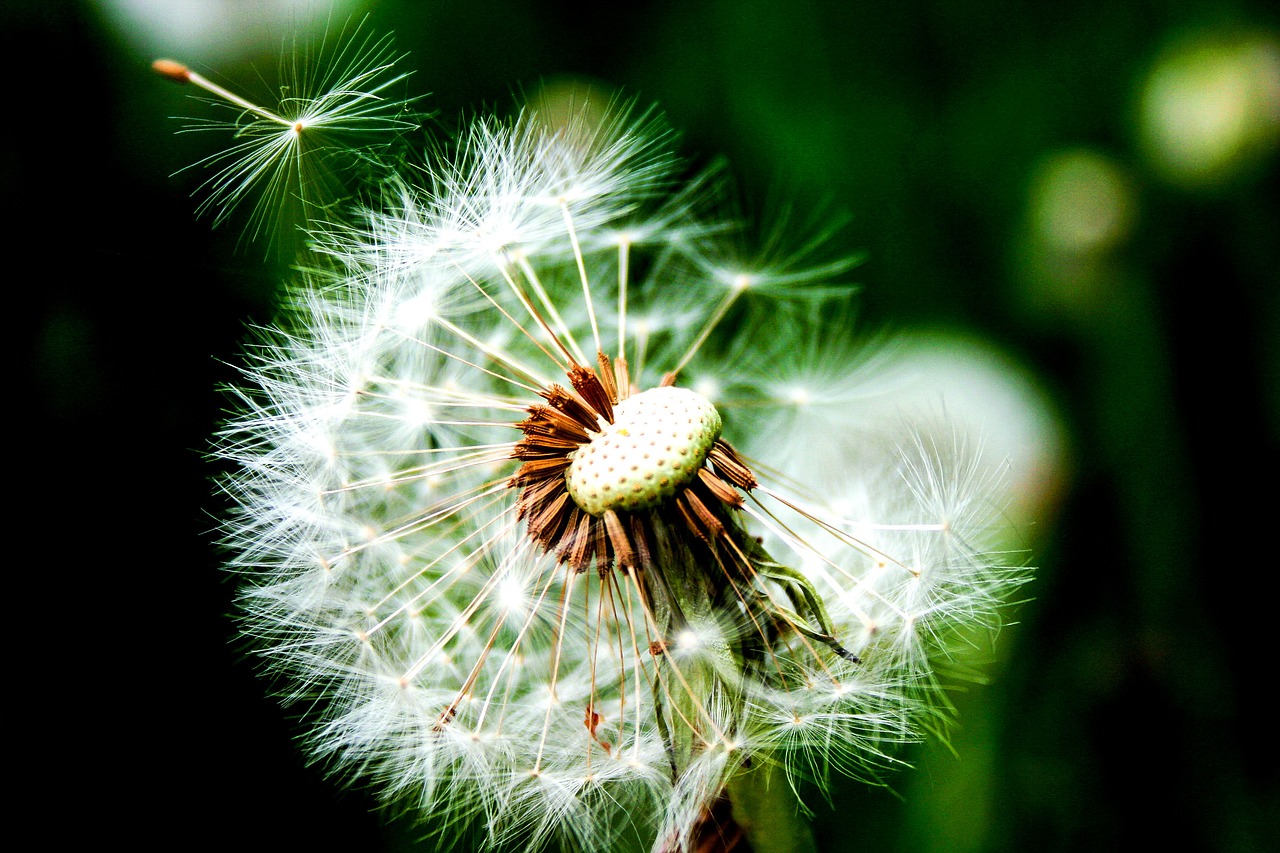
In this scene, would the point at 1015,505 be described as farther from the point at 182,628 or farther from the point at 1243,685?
the point at 182,628

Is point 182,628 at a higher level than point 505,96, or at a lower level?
lower

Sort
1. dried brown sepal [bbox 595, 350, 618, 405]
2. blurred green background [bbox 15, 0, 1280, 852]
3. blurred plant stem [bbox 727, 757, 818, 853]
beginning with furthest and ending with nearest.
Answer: blurred green background [bbox 15, 0, 1280, 852] → dried brown sepal [bbox 595, 350, 618, 405] → blurred plant stem [bbox 727, 757, 818, 853]

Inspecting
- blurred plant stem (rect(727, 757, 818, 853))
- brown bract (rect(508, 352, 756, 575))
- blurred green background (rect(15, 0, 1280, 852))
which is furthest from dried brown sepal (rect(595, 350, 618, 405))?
blurred green background (rect(15, 0, 1280, 852))

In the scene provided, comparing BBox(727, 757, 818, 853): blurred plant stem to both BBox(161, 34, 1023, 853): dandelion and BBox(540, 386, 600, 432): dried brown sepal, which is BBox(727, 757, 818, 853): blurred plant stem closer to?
BBox(161, 34, 1023, 853): dandelion

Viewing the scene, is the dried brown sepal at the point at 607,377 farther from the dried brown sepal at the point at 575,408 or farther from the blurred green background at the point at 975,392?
the blurred green background at the point at 975,392

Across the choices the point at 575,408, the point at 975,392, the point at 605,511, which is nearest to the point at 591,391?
the point at 575,408

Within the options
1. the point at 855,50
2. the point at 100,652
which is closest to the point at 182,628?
the point at 100,652
